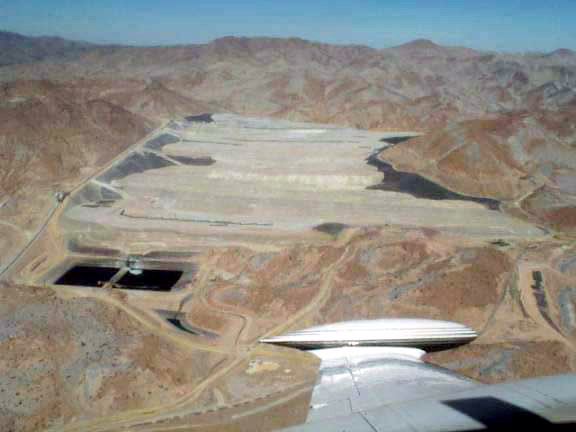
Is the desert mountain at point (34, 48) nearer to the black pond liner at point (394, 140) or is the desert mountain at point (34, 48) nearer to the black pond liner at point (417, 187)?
the black pond liner at point (394, 140)

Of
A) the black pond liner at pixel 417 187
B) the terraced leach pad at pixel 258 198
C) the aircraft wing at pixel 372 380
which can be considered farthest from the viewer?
the black pond liner at pixel 417 187

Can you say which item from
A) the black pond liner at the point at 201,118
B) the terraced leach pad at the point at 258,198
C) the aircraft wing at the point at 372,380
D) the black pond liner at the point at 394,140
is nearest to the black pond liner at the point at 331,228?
the terraced leach pad at the point at 258,198

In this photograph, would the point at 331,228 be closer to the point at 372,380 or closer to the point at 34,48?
the point at 372,380

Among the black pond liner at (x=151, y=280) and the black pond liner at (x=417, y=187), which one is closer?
the black pond liner at (x=151, y=280)

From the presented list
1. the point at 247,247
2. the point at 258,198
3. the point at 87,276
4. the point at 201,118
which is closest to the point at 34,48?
the point at 201,118

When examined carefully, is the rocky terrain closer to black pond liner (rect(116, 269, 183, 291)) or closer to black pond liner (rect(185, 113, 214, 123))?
black pond liner (rect(116, 269, 183, 291))

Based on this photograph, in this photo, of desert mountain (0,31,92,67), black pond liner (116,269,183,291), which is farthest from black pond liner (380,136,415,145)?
desert mountain (0,31,92,67)
